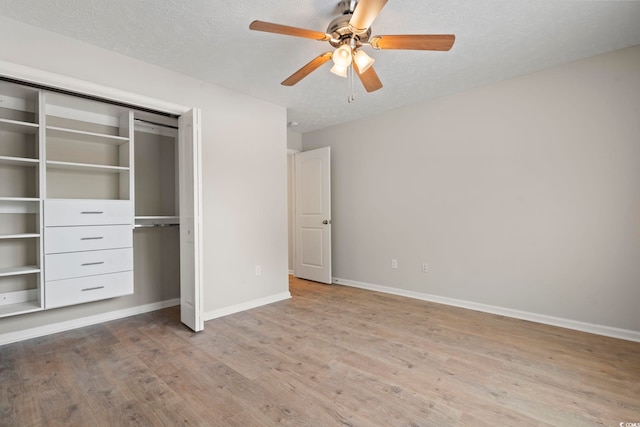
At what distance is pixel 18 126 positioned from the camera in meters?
2.61

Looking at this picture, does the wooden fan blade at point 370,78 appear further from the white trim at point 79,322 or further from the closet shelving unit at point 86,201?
the white trim at point 79,322

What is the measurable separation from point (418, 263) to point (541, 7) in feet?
9.27

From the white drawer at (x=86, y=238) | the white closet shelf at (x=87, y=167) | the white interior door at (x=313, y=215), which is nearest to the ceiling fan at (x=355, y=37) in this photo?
the white closet shelf at (x=87, y=167)

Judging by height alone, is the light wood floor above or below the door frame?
below

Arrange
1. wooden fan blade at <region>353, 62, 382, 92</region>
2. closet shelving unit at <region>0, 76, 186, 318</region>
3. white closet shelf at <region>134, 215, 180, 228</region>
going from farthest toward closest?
white closet shelf at <region>134, 215, 180, 228</region> < closet shelving unit at <region>0, 76, 186, 318</region> < wooden fan blade at <region>353, 62, 382, 92</region>

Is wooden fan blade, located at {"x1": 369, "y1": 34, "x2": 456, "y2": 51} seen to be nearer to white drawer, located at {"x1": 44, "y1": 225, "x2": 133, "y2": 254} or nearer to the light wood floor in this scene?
the light wood floor

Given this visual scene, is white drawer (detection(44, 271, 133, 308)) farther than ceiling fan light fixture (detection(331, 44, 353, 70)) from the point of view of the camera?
Yes

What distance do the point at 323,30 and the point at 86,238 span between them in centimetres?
275

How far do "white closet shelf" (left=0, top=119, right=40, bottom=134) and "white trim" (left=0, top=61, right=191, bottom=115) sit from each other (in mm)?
393

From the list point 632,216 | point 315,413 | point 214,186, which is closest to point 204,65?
point 214,186

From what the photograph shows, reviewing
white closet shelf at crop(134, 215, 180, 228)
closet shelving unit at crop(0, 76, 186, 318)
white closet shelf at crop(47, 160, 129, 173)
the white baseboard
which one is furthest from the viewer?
white closet shelf at crop(134, 215, 180, 228)

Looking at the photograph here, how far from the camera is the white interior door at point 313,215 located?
192 inches

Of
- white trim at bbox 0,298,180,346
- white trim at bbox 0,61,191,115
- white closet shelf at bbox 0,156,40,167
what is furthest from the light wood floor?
white trim at bbox 0,61,191,115

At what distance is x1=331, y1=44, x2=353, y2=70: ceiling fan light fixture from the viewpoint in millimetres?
2139
